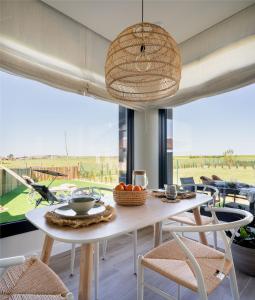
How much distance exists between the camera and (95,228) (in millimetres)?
1090

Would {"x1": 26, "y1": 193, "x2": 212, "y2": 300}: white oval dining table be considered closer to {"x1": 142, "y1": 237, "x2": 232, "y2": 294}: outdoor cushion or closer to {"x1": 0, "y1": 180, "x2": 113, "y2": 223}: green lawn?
{"x1": 142, "y1": 237, "x2": 232, "y2": 294}: outdoor cushion

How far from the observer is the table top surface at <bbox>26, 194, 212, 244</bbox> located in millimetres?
991

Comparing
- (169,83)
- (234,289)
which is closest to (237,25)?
(169,83)

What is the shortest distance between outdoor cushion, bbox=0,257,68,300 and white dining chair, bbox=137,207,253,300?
498mm

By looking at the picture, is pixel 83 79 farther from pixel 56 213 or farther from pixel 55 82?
pixel 56 213

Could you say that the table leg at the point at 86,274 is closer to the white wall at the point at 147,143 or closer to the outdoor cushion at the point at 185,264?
the outdoor cushion at the point at 185,264

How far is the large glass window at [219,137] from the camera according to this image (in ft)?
7.76

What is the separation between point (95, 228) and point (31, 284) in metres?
0.40

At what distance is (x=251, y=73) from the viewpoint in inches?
81.3

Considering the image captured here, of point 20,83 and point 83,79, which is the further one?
point 83,79

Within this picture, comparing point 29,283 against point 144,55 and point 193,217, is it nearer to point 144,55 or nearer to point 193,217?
point 144,55

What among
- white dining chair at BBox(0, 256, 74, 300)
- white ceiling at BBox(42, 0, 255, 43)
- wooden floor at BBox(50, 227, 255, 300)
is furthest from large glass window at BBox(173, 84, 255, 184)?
white dining chair at BBox(0, 256, 74, 300)

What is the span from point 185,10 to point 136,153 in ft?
6.30

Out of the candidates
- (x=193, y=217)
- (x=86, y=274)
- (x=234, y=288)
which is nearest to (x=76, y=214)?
(x=86, y=274)
